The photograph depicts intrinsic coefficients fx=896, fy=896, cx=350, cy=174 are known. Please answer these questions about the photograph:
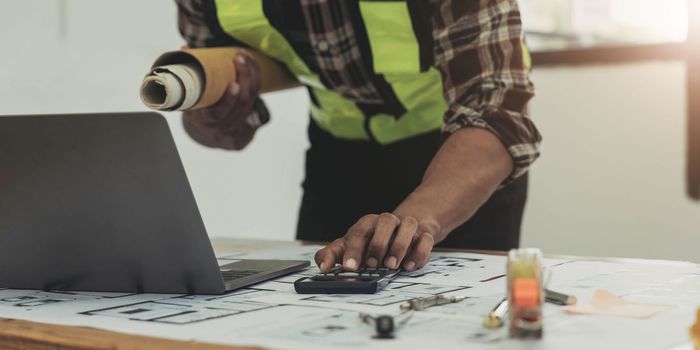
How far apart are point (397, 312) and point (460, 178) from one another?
0.48 metres

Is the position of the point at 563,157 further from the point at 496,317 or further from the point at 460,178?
the point at 496,317

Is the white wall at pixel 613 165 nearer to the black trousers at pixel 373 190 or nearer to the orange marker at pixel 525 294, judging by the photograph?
the black trousers at pixel 373 190

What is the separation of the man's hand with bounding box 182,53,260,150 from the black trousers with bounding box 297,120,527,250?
0.16 metres

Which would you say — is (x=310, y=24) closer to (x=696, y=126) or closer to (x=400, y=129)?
(x=400, y=129)

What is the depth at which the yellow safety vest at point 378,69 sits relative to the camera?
1.43m

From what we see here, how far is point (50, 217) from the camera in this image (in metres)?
0.88

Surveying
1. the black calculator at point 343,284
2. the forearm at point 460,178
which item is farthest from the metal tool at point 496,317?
the forearm at point 460,178

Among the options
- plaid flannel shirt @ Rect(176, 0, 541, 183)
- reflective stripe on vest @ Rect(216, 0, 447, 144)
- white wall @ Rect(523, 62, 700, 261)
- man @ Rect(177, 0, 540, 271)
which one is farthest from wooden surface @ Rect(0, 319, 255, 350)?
white wall @ Rect(523, 62, 700, 261)

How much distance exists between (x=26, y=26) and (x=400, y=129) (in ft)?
2.82

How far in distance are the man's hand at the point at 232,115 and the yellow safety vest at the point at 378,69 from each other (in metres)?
0.09

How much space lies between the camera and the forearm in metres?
1.18

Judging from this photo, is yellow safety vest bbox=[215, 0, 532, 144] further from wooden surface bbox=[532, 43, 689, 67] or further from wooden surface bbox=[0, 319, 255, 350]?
wooden surface bbox=[532, 43, 689, 67]

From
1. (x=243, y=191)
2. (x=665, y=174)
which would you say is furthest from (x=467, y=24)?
(x=665, y=174)

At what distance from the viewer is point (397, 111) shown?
154 cm
